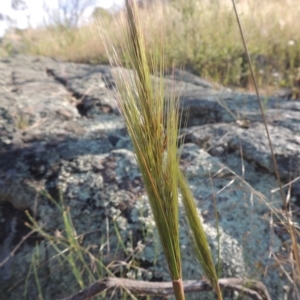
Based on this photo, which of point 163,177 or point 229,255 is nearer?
point 163,177

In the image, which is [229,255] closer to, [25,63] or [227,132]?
[227,132]

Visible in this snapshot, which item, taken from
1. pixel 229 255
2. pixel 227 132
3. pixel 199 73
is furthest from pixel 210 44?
pixel 229 255

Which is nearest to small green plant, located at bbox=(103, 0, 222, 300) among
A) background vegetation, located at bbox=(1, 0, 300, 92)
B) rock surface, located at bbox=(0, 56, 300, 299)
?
rock surface, located at bbox=(0, 56, 300, 299)

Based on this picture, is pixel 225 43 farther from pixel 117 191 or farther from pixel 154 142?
pixel 154 142

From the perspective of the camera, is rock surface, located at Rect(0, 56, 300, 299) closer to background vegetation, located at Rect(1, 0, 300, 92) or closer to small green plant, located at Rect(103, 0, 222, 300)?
small green plant, located at Rect(103, 0, 222, 300)

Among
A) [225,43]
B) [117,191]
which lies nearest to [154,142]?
[117,191]

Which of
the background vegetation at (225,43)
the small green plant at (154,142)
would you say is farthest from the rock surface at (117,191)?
the background vegetation at (225,43)

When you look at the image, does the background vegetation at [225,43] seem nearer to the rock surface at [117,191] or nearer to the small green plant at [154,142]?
the rock surface at [117,191]

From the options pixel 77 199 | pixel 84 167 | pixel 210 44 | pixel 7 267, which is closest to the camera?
pixel 7 267
